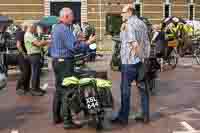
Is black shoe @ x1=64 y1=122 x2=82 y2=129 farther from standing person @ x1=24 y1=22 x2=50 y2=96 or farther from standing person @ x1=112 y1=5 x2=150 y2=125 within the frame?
standing person @ x1=24 y1=22 x2=50 y2=96

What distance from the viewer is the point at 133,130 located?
967 cm

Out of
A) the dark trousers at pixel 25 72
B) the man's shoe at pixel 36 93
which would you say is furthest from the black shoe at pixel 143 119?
the dark trousers at pixel 25 72

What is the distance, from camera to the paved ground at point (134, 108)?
9.85 m

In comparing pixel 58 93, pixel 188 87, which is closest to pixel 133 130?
pixel 58 93

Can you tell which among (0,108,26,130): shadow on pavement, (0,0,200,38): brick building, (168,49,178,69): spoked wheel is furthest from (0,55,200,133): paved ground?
(0,0,200,38): brick building

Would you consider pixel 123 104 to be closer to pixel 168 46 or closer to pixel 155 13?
pixel 168 46

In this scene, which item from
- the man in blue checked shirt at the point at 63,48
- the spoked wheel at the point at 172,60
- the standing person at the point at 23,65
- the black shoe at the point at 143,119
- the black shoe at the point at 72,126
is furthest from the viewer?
the spoked wheel at the point at 172,60

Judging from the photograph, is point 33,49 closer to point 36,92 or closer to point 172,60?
point 36,92

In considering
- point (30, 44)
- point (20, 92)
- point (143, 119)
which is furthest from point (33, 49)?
point (143, 119)

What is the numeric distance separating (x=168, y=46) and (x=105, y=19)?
30845mm

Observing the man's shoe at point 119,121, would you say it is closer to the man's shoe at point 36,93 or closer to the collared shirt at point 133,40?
the collared shirt at point 133,40

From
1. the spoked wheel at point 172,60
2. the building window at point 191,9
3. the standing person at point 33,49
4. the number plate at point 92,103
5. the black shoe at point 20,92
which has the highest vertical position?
the building window at point 191,9

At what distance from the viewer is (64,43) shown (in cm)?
991

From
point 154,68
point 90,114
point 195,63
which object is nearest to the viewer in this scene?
point 90,114
